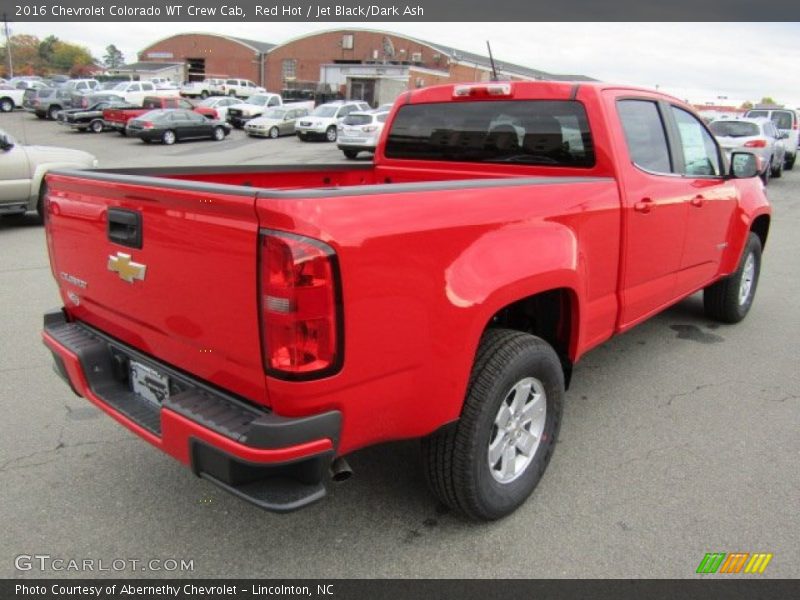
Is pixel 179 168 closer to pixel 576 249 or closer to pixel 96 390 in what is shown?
pixel 96 390

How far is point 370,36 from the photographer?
67375 millimetres

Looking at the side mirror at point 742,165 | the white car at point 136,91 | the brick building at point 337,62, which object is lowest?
the side mirror at point 742,165

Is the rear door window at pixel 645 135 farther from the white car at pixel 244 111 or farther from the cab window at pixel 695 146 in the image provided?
the white car at pixel 244 111

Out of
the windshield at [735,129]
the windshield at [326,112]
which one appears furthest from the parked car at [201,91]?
the windshield at [735,129]

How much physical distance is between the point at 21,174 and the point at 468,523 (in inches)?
357

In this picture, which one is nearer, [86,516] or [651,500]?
[86,516]

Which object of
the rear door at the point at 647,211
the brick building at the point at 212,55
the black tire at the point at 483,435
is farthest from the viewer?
the brick building at the point at 212,55

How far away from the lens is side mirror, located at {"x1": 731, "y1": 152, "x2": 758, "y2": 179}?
466cm

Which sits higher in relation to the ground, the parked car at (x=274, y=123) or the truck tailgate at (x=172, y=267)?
the parked car at (x=274, y=123)

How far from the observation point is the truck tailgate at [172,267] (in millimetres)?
2027

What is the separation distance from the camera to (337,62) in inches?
2758

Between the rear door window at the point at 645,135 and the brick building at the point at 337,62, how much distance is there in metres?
53.3
